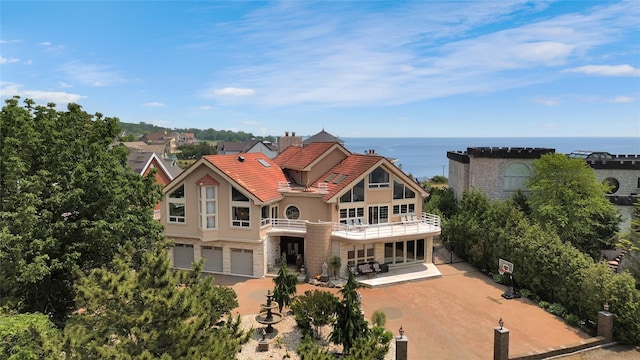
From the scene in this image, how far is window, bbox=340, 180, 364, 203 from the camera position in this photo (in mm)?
25214

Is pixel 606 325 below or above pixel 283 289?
below

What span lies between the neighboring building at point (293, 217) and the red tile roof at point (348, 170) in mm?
75

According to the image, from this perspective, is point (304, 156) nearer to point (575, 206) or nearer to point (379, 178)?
point (379, 178)

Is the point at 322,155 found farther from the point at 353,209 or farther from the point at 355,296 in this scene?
the point at 355,296

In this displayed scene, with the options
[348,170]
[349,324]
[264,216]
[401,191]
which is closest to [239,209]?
[264,216]

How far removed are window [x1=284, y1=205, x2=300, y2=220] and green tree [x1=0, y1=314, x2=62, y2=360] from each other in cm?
1594

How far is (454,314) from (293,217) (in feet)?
37.3

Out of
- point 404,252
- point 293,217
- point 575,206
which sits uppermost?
point 575,206

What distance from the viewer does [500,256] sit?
23.3 m

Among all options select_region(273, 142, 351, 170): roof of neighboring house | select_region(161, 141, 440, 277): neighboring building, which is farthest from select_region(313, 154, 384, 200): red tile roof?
select_region(273, 142, 351, 170): roof of neighboring house

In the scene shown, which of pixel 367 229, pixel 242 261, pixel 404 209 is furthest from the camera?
pixel 404 209

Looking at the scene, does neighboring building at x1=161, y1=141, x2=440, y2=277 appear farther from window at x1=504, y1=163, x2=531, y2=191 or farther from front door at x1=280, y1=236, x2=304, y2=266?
window at x1=504, y1=163, x2=531, y2=191

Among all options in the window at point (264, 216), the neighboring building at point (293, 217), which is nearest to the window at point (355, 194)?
the neighboring building at point (293, 217)

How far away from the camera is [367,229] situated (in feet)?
80.4
